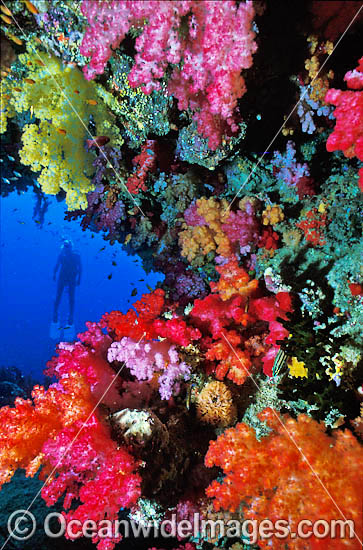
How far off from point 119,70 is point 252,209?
2.75 meters

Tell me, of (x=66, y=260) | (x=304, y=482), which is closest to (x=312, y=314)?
(x=304, y=482)

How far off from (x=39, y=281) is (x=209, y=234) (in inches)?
2260

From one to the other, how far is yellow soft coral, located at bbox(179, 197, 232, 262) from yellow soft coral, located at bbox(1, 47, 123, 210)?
1.86m

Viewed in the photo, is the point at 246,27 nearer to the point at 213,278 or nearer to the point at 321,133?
the point at 321,133

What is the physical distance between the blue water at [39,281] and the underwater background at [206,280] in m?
30.5

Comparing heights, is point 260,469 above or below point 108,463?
below

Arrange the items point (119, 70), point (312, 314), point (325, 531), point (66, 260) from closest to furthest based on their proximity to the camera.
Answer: point (325, 531) < point (119, 70) < point (312, 314) < point (66, 260)

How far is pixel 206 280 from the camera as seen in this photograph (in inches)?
236

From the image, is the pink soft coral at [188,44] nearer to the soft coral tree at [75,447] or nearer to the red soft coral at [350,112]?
the red soft coral at [350,112]

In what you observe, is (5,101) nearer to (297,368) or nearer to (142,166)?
(142,166)

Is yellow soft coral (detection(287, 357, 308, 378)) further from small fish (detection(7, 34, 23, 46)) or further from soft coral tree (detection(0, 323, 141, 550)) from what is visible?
small fish (detection(7, 34, 23, 46))

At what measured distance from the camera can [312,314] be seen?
4301mm

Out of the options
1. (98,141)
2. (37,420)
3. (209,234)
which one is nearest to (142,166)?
(98,141)

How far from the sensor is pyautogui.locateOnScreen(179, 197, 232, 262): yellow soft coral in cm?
508
